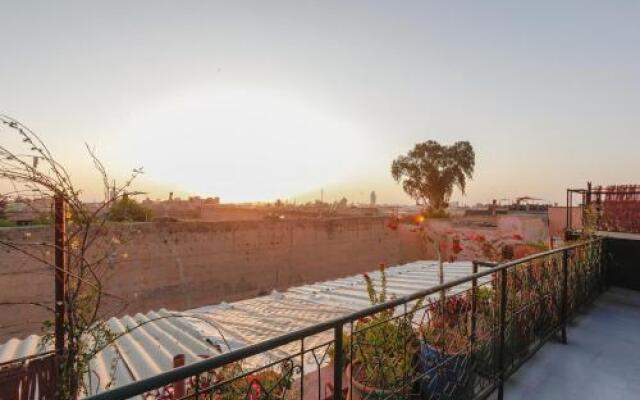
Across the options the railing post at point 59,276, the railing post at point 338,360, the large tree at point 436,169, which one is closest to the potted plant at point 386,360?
the railing post at point 338,360

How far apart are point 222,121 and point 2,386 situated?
8.16m

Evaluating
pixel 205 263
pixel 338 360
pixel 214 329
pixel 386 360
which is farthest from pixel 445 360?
pixel 205 263

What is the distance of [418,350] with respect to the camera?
117 inches

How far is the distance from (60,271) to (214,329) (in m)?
3.89

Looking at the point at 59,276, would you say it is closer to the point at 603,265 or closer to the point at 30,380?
the point at 30,380

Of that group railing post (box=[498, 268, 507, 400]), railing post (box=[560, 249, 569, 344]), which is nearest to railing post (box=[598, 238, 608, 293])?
railing post (box=[560, 249, 569, 344])

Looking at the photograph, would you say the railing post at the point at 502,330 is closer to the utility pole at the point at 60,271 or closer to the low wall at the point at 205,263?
the utility pole at the point at 60,271

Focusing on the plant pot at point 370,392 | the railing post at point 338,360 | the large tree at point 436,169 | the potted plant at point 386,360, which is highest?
the large tree at point 436,169

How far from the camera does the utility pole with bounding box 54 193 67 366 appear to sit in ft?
8.43

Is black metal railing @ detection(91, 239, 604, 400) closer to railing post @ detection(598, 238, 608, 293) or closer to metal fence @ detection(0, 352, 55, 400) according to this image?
metal fence @ detection(0, 352, 55, 400)

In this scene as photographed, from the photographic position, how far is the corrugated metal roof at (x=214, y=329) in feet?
15.9

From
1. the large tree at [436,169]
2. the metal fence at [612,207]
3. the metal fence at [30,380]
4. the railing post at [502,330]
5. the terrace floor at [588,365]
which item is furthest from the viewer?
the large tree at [436,169]

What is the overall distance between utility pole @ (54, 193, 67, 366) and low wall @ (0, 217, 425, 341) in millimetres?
6207

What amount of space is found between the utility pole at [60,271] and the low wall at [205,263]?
621 centimetres
